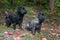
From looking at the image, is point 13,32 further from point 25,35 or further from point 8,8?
point 8,8

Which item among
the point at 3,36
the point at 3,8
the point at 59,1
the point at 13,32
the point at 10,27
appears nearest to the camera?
the point at 3,36

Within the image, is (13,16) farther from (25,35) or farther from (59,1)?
(59,1)

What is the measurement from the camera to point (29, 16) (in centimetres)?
1127

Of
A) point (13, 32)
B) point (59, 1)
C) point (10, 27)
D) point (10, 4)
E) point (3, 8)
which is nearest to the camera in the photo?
point (13, 32)

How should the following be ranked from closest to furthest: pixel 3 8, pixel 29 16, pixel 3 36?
pixel 3 36
pixel 29 16
pixel 3 8

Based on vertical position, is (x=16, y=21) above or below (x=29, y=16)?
above

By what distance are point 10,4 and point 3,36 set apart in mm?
5753

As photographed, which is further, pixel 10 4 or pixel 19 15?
pixel 10 4

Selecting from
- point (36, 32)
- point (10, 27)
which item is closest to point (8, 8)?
point (10, 27)

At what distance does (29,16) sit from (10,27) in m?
2.87

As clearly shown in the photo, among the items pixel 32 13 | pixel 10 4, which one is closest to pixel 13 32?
pixel 32 13

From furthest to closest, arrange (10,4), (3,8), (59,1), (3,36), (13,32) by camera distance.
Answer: (59,1)
(10,4)
(3,8)
(13,32)
(3,36)

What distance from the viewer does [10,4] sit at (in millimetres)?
12820

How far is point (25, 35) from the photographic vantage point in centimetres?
741
